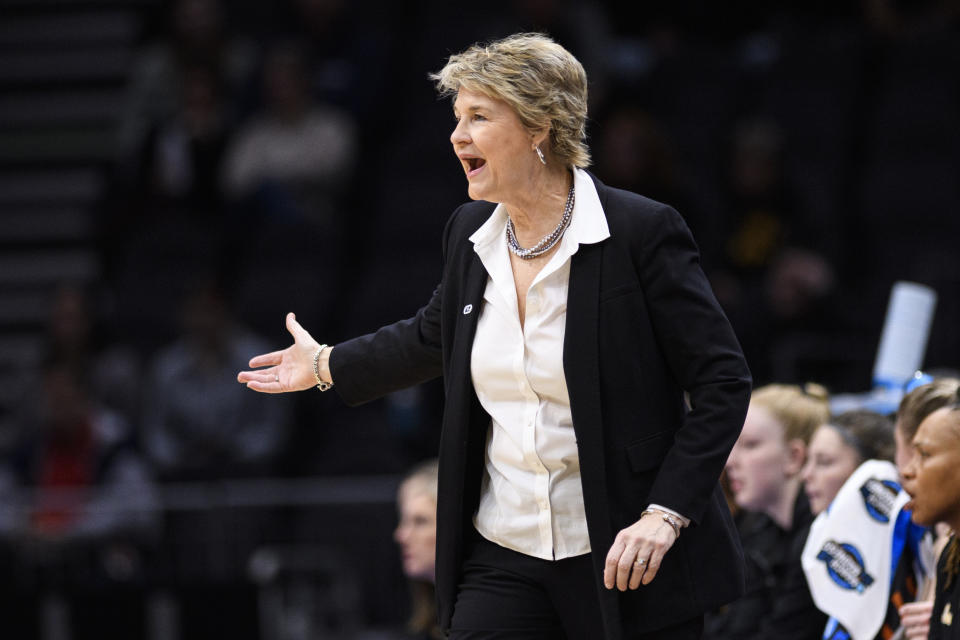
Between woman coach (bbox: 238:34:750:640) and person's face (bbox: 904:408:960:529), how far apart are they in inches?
23.7

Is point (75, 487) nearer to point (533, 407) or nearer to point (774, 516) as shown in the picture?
point (774, 516)

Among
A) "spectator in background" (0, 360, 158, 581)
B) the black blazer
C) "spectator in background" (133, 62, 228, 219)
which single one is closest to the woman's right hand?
the black blazer

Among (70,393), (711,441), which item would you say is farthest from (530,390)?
(70,393)

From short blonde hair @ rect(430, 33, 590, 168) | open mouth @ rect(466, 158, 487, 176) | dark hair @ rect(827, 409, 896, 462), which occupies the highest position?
short blonde hair @ rect(430, 33, 590, 168)

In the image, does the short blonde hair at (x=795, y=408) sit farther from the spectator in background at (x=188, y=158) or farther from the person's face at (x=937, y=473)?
the spectator in background at (x=188, y=158)

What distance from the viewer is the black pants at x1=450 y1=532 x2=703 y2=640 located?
2.77m

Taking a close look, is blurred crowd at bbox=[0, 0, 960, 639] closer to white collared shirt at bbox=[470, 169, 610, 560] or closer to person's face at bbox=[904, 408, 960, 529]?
person's face at bbox=[904, 408, 960, 529]

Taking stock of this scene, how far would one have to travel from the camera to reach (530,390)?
2.85 meters

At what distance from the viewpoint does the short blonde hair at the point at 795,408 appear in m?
4.24

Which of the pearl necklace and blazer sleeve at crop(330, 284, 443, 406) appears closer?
the pearl necklace

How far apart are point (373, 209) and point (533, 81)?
6088mm

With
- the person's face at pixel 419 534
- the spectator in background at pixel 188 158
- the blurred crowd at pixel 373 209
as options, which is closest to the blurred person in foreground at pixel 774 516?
the person's face at pixel 419 534

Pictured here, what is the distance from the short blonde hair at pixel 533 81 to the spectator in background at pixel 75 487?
15.9ft

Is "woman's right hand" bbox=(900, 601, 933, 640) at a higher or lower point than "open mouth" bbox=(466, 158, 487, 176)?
lower
